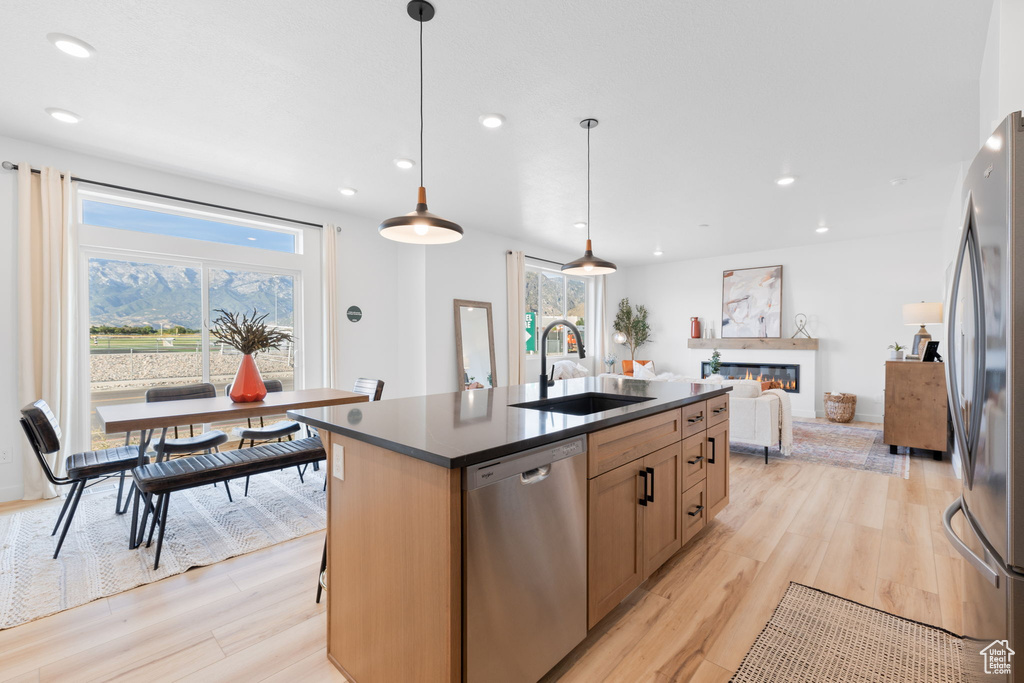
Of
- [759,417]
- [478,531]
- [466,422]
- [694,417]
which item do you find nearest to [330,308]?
[466,422]

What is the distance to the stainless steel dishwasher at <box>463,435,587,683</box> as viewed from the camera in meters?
1.25

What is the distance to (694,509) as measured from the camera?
8.32ft

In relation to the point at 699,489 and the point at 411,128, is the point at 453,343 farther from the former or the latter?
the point at 699,489

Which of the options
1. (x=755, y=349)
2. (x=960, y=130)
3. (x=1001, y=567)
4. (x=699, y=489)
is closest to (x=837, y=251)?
(x=755, y=349)

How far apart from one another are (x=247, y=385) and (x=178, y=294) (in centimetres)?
174

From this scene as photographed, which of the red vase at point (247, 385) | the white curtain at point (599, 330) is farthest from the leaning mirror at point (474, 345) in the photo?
the red vase at point (247, 385)

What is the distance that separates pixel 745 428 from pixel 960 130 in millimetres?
2796

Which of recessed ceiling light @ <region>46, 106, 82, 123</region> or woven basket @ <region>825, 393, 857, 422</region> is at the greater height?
recessed ceiling light @ <region>46, 106, 82, 123</region>

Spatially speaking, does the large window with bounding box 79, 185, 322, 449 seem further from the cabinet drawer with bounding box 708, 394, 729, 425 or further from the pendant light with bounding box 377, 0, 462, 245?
the cabinet drawer with bounding box 708, 394, 729, 425

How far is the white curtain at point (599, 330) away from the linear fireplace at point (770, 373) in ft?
6.12

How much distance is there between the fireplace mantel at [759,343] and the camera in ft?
22.9

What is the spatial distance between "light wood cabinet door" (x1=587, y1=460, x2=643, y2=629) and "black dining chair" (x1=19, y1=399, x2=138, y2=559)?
8.98 feet

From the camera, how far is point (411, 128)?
3133 mm

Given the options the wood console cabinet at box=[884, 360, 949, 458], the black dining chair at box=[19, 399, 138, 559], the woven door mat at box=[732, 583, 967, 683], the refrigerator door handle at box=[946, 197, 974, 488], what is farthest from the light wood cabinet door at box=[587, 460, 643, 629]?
the wood console cabinet at box=[884, 360, 949, 458]
